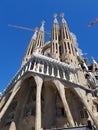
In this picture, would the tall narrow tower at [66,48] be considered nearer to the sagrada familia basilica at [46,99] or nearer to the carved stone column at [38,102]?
the sagrada familia basilica at [46,99]

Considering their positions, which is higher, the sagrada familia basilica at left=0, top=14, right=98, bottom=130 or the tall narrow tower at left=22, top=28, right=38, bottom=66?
the tall narrow tower at left=22, top=28, right=38, bottom=66

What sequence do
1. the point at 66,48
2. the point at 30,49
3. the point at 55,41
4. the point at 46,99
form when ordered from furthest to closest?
1. the point at 30,49
2. the point at 55,41
3. the point at 66,48
4. the point at 46,99

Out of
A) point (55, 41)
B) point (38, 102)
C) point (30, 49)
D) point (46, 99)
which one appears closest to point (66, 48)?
point (55, 41)

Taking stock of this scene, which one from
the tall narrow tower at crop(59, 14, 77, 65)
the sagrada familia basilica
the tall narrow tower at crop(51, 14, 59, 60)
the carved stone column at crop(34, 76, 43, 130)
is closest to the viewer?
the carved stone column at crop(34, 76, 43, 130)

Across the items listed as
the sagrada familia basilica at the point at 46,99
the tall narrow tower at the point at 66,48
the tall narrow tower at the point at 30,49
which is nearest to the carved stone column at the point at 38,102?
the sagrada familia basilica at the point at 46,99

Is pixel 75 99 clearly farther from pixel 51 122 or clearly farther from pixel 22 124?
pixel 22 124

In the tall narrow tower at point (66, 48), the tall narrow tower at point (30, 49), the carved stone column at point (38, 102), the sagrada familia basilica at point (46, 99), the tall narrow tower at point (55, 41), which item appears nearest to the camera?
the carved stone column at point (38, 102)

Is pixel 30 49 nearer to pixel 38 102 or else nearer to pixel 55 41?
pixel 55 41

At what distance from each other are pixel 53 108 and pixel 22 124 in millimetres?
5423

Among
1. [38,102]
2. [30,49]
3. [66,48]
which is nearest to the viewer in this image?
[38,102]

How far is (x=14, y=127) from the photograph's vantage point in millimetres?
29281

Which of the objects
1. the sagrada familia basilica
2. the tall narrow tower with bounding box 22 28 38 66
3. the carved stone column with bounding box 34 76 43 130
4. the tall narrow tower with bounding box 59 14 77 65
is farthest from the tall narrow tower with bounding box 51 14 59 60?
the carved stone column with bounding box 34 76 43 130

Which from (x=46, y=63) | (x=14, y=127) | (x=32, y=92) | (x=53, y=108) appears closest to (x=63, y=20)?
(x=46, y=63)

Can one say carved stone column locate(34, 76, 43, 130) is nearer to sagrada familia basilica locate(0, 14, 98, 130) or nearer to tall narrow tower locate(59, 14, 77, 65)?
sagrada familia basilica locate(0, 14, 98, 130)
